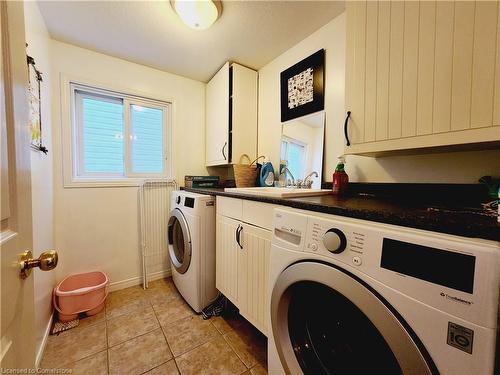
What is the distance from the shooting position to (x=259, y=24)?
146 centimetres

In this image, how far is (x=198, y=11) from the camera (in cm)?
125

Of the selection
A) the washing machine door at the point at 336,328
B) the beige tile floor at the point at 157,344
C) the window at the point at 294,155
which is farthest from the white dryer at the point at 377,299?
the window at the point at 294,155

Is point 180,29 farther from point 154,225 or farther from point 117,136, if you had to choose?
point 154,225

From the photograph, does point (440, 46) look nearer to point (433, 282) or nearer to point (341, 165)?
point (341, 165)

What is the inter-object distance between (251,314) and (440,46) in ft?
4.91

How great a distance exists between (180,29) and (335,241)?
181 cm

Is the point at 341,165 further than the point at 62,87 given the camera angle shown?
No

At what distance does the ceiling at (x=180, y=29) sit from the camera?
132 centimetres

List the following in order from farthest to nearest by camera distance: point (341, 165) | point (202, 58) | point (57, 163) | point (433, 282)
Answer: point (202, 58) < point (57, 163) < point (341, 165) < point (433, 282)

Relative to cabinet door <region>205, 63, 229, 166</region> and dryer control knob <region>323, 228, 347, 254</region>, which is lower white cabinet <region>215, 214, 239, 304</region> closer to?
dryer control knob <region>323, 228, 347, 254</region>

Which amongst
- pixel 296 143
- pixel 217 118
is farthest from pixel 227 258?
pixel 217 118

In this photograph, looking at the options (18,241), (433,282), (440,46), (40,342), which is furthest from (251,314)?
(440,46)

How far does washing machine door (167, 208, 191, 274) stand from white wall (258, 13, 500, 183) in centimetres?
101

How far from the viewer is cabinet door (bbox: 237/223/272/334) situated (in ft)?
3.47
